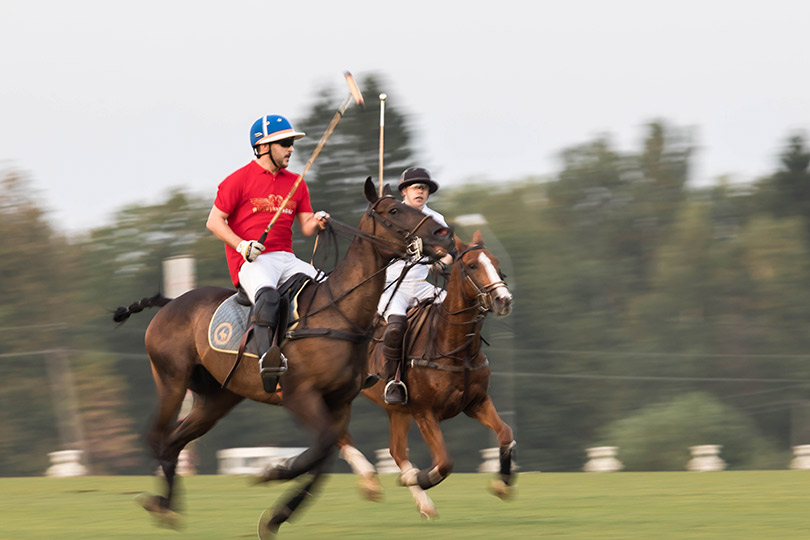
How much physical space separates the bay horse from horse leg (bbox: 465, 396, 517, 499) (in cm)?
280

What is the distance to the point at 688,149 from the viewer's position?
83500mm

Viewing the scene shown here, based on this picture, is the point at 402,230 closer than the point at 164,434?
Yes

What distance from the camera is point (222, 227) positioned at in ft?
33.2

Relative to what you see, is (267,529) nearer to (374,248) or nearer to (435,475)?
(374,248)

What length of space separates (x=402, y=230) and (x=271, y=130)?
1400 mm

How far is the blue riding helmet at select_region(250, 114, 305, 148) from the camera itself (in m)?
10.1

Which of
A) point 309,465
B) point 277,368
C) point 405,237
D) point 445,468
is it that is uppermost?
point 405,237

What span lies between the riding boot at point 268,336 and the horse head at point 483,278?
2684mm

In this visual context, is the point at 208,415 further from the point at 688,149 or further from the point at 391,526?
the point at 688,149

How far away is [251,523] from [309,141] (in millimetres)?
55961

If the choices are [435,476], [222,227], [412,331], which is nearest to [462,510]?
[435,476]

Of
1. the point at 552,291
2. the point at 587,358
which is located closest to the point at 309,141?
the point at 552,291

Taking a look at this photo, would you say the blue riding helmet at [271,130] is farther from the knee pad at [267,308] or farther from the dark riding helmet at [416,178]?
the dark riding helmet at [416,178]

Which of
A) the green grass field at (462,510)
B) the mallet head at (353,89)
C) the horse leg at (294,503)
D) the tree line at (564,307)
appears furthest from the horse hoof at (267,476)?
the tree line at (564,307)
